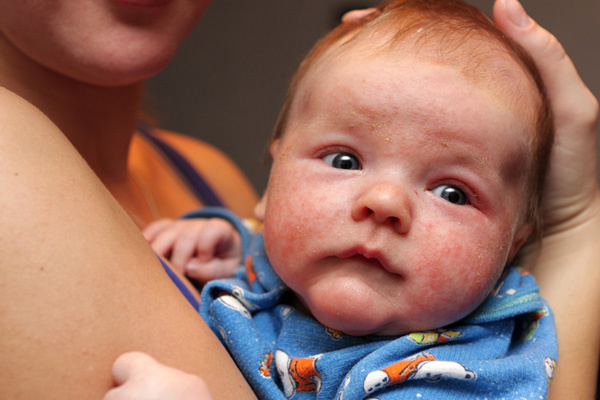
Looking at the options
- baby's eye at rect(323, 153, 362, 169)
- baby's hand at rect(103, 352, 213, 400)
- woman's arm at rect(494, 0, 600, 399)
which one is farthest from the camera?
woman's arm at rect(494, 0, 600, 399)

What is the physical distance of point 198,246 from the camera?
3.84 ft

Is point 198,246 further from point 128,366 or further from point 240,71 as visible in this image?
point 240,71

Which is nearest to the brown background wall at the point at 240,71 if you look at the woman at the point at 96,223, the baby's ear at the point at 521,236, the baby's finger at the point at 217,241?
the baby's finger at the point at 217,241

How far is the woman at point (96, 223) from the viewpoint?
62 centimetres

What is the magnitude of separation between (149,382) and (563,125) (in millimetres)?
804

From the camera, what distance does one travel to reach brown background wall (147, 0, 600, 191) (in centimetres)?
305

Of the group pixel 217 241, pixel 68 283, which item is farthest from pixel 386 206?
pixel 217 241

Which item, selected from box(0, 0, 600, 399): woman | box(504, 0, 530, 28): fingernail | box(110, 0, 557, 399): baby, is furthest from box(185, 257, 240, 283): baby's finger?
box(504, 0, 530, 28): fingernail

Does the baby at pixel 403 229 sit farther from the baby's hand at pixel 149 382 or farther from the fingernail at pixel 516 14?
the baby's hand at pixel 149 382

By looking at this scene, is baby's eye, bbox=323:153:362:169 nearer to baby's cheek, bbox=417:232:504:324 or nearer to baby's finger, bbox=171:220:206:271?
baby's cheek, bbox=417:232:504:324

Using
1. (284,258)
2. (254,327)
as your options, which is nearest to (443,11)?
(284,258)

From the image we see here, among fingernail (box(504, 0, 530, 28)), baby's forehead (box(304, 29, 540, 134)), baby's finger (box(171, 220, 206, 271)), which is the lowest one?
baby's finger (box(171, 220, 206, 271))

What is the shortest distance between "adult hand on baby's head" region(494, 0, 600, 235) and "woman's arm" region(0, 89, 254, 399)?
665 millimetres

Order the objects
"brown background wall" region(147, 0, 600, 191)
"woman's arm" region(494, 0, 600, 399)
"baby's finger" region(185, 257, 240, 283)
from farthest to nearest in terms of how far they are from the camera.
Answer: "brown background wall" region(147, 0, 600, 191), "baby's finger" region(185, 257, 240, 283), "woman's arm" region(494, 0, 600, 399)
